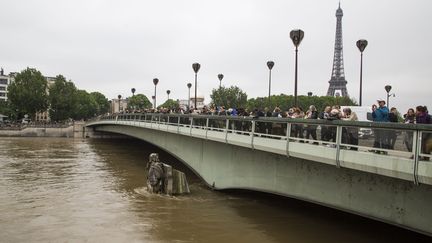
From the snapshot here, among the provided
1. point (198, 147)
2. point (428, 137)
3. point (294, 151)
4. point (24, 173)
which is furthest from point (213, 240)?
point (24, 173)

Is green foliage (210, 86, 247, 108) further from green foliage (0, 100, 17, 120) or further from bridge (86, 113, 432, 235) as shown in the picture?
bridge (86, 113, 432, 235)

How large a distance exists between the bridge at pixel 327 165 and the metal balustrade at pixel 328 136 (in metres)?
0.02

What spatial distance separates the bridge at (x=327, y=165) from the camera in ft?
33.1

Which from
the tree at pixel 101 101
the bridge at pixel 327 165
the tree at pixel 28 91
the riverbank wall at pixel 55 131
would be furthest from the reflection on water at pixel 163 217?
the tree at pixel 101 101

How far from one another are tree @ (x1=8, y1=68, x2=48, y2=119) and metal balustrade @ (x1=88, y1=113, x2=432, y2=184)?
3693 inches

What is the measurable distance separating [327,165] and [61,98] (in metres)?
106

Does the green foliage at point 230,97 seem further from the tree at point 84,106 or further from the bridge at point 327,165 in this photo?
the bridge at point 327,165

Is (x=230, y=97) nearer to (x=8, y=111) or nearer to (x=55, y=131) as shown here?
(x=55, y=131)

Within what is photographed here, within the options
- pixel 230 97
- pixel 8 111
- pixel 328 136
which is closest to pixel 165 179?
pixel 328 136

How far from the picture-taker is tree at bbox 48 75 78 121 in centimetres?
11100

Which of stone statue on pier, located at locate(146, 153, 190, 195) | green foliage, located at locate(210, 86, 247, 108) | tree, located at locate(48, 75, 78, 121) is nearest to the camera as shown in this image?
stone statue on pier, located at locate(146, 153, 190, 195)

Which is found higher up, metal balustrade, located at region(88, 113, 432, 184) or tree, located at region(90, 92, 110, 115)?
tree, located at region(90, 92, 110, 115)

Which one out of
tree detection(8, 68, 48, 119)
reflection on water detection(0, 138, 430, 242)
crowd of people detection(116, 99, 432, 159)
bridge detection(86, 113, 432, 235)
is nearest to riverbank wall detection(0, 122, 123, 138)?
tree detection(8, 68, 48, 119)

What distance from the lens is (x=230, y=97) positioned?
93.2 meters
